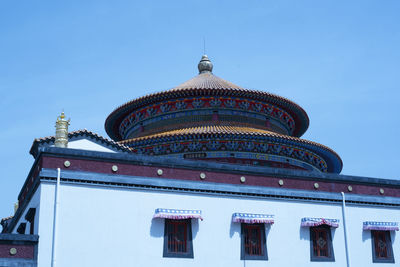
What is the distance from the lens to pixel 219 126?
29656mm

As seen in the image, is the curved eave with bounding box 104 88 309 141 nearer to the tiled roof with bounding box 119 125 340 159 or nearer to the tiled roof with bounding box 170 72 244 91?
the tiled roof with bounding box 170 72 244 91

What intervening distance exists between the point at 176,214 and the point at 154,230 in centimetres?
82

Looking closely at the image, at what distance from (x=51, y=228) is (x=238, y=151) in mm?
13977

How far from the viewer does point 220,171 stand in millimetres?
18906

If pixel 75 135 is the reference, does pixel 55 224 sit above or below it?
below

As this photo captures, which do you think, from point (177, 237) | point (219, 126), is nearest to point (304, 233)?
point (177, 237)

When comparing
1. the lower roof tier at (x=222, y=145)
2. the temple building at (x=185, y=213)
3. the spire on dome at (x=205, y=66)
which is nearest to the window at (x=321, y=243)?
the temple building at (x=185, y=213)

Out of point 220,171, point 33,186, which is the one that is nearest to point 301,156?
point 220,171

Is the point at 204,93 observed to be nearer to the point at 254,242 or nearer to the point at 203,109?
the point at 203,109

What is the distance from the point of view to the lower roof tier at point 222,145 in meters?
28.0

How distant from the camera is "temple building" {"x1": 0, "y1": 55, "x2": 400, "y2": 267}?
639 inches

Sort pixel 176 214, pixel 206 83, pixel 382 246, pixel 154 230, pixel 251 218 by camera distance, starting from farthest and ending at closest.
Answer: pixel 206 83 → pixel 382 246 → pixel 251 218 → pixel 176 214 → pixel 154 230

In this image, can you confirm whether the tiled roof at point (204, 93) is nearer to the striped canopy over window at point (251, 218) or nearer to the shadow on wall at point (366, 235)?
the shadow on wall at point (366, 235)

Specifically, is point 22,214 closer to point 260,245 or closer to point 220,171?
point 220,171
